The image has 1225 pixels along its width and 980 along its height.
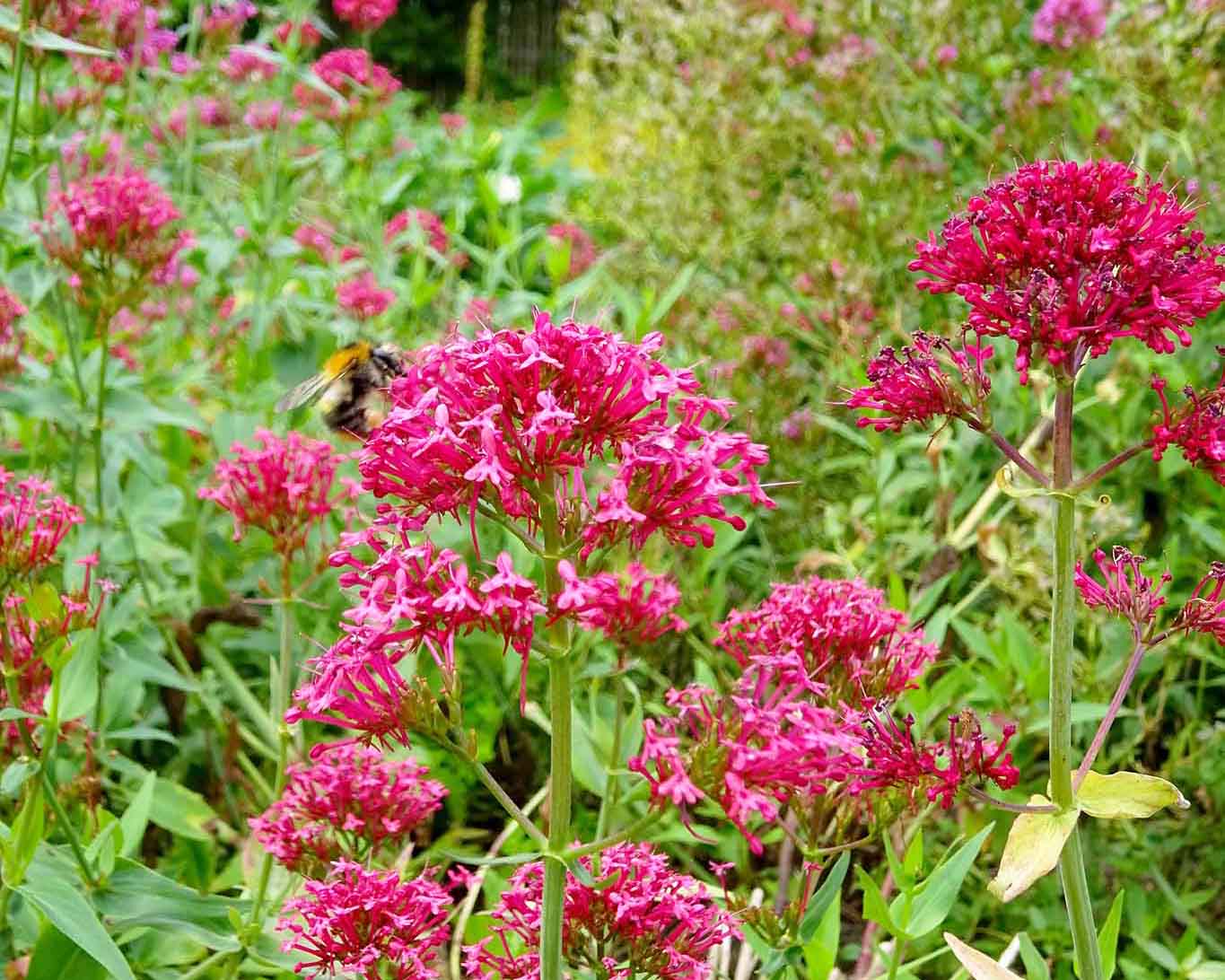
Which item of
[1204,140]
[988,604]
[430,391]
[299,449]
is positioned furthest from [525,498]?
[1204,140]

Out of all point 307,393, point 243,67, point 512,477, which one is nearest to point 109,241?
point 307,393

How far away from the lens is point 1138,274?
1.36m

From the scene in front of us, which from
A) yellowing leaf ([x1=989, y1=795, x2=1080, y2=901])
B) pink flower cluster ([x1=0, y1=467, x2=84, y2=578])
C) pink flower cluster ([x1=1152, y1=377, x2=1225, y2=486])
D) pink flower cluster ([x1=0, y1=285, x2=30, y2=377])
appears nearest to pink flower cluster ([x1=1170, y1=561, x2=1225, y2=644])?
pink flower cluster ([x1=1152, y1=377, x2=1225, y2=486])

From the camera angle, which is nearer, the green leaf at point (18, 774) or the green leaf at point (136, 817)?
the green leaf at point (18, 774)

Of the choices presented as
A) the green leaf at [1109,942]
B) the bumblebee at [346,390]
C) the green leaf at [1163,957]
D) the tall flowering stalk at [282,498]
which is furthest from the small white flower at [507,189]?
the green leaf at [1109,942]

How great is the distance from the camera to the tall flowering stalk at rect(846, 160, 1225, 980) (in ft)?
4.50

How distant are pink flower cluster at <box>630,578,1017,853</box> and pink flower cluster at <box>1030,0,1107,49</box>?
10.3ft

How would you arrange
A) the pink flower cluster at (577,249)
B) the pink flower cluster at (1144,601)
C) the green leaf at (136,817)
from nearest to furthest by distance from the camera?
1. the pink flower cluster at (1144,601)
2. the green leaf at (136,817)
3. the pink flower cluster at (577,249)

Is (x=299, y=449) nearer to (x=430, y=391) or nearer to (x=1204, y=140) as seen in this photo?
(x=430, y=391)

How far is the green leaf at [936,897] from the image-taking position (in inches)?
64.5

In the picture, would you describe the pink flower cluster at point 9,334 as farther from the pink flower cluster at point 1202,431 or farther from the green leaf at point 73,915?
the pink flower cluster at point 1202,431

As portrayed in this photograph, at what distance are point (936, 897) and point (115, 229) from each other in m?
1.99

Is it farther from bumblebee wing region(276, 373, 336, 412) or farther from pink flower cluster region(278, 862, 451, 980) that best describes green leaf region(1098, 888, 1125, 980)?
bumblebee wing region(276, 373, 336, 412)

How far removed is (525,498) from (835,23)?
3711mm
